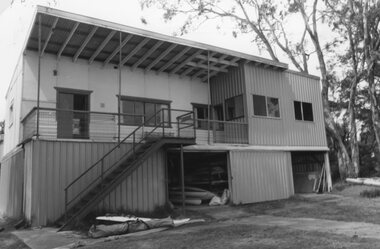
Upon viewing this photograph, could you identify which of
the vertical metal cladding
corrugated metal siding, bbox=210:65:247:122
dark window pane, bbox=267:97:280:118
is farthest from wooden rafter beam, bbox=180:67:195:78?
the vertical metal cladding

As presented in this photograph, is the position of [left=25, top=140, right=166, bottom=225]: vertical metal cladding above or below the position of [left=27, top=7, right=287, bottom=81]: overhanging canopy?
below

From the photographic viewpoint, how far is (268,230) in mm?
9367

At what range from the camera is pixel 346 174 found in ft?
72.8

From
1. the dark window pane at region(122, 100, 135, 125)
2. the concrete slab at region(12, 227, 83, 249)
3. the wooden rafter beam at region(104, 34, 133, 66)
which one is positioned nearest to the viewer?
the concrete slab at region(12, 227, 83, 249)

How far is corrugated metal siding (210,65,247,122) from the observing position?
54.8 feet

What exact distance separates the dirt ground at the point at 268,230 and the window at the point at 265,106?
4001 millimetres

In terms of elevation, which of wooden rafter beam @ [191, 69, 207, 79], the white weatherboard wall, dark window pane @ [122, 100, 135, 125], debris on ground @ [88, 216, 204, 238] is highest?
wooden rafter beam @ [191, 69, 207, 79]

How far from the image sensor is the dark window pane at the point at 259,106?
1673cm

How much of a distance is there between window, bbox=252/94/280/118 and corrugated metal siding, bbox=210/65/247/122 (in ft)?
2.49

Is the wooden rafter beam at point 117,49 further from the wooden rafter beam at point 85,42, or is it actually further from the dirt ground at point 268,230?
the dirt ground at point 268,230

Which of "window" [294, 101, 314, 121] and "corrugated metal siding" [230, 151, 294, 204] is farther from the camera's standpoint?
"window" [294, 101, 314, 121]

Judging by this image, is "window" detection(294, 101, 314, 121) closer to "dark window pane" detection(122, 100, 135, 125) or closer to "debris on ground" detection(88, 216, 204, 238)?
"dark window pane" detection(122, 100, 135, 125)

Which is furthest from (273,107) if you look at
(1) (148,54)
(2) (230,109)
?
(1) (148,54)

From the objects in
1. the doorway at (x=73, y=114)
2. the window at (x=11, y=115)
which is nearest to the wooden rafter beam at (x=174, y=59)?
the doorway at (x=73, y=114)
